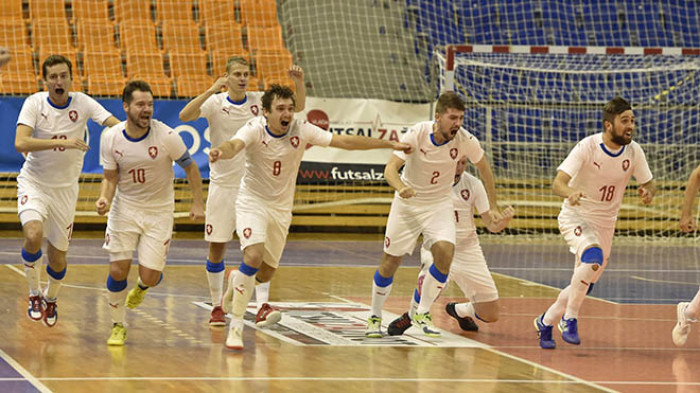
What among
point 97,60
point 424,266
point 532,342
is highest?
point 97,60

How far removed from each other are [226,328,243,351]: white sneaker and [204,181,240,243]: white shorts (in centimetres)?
147

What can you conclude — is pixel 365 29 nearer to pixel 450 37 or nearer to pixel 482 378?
pixel 450 37

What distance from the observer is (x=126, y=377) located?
21.3 ft

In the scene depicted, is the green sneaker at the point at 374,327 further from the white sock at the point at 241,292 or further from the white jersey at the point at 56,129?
the white jersey at the point at 56,129

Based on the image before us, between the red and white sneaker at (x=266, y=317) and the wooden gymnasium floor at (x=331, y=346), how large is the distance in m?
0.13

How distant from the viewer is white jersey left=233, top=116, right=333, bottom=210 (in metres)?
7.94

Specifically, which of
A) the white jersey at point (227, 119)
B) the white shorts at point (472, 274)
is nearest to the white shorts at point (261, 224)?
the white jersey at point (227, 119)

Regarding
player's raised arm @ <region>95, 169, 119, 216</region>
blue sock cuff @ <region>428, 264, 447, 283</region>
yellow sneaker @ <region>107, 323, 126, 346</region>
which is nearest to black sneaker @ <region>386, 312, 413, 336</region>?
blue sock cuff @ <region>428, 264, 447, 283</region>

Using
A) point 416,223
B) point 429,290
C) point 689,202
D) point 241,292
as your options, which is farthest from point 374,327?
point 689,202

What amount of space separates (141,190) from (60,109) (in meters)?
1.13

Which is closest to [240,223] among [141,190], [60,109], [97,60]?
[141,190]

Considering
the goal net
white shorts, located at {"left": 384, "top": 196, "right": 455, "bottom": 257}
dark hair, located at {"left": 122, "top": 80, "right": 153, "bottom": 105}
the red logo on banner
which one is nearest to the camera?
dark hair, located at {"left": 122, "top": 80, "right": 153, "bottom": 105}

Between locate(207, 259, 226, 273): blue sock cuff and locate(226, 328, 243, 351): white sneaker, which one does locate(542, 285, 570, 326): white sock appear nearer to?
locate(226, 328, 243, 351): white sneaker

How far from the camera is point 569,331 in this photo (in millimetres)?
8109
